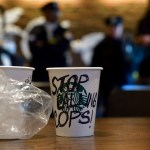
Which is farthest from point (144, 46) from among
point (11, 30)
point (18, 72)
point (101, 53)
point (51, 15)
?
point (18, 72)

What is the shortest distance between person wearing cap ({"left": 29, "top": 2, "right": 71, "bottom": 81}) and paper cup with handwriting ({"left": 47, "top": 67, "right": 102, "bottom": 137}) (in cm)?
251

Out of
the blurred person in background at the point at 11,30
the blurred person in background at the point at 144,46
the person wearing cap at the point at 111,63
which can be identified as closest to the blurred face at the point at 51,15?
the person wearing cap at the point at 111,63

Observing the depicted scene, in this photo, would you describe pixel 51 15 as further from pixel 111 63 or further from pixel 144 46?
pixel 144 46

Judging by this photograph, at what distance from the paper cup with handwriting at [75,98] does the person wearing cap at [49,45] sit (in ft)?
8.23

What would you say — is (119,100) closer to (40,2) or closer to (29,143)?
(29,143)

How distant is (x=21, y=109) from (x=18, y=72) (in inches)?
3.1

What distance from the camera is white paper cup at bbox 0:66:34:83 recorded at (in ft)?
2.52

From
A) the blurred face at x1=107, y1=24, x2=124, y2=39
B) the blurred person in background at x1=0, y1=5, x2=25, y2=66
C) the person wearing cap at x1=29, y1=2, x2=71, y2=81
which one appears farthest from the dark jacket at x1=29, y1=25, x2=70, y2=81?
the blurred person in background at x1=0, y1=5, x2=25, y2=66

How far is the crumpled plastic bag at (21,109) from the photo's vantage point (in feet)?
2.40

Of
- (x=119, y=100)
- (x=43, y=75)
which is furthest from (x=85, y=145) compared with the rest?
(x=43, y=75)

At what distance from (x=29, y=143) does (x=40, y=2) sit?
4022 millimetres

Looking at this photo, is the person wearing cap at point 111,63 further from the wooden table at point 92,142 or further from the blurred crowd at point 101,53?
the wooden table at point 92,142

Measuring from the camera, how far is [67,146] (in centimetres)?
65

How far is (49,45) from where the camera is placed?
3420 millimetres
